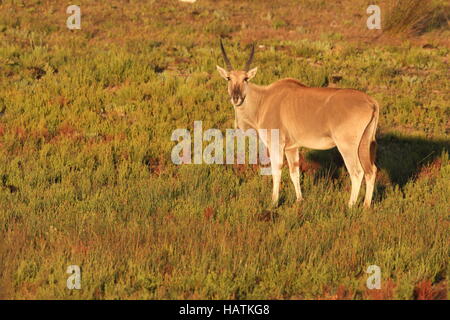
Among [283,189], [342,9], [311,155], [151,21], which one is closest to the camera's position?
[283,189]

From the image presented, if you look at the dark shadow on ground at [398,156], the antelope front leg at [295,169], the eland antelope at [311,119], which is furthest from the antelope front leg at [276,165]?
the dark shadow on ground at [398,156]

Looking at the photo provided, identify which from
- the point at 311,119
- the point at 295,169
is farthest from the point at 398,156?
the point at 311,119

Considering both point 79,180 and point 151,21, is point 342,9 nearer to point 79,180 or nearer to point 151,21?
point 151,21

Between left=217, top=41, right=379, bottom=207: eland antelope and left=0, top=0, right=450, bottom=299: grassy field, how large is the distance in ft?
2.19

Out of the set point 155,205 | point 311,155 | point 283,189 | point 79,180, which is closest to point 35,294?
point 155,205

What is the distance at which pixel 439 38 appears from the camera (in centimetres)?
2539

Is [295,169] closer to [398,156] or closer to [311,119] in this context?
[311,119]

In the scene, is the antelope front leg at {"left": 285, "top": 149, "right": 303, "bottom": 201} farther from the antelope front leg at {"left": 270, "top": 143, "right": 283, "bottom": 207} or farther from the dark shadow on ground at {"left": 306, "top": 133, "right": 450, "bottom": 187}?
the dark shadow on ground at {"left": 306, "top": 133, "right": 450, "bottom": 187}

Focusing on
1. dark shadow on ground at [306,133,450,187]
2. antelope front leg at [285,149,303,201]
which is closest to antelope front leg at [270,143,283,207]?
antelope front leg at [285,149,303,201]

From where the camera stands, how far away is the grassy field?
292 inches

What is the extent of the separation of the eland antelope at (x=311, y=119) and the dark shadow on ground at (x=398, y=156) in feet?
4.81

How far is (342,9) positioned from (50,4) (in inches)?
597

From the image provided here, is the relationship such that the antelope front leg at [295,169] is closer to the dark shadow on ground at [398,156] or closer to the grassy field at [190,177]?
the grassy field at [190,177]

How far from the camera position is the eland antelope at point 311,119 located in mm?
10180
